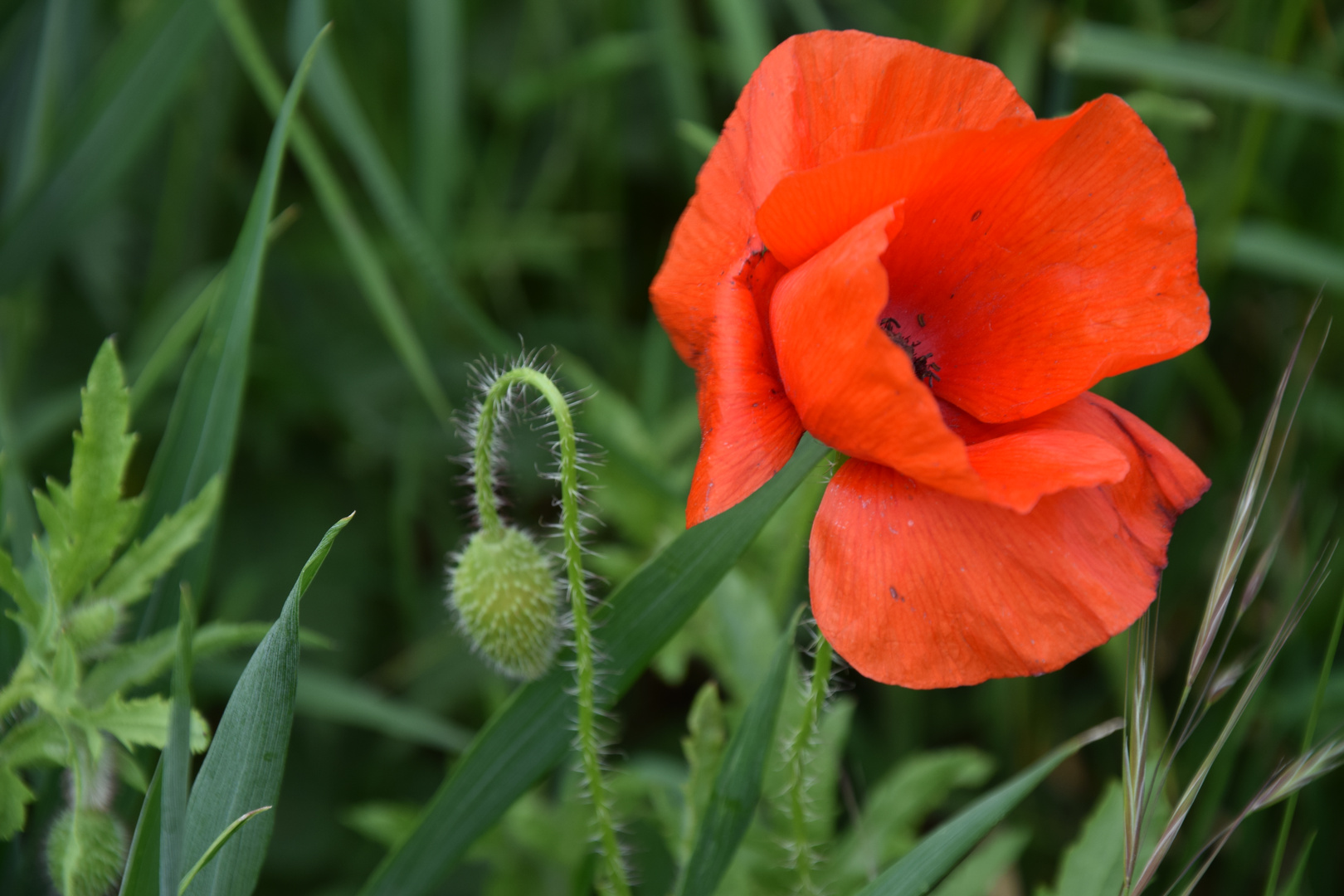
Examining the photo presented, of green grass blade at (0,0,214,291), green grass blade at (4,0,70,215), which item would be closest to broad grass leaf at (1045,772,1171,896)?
green grass blade at (0,0,214,291)

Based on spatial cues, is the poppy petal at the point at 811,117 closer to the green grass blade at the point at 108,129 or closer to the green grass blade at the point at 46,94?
the green grass blade at the point at 108,129

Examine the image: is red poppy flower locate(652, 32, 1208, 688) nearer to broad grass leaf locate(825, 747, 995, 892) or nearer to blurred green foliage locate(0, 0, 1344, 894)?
blurred green foliage locate(0, 0, 1344, 894)

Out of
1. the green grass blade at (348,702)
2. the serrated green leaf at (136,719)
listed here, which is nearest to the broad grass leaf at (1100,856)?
the green grass blade at (348,702)

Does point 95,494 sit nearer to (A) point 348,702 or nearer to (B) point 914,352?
(A) point 348,702

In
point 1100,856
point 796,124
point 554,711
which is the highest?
point 796,124

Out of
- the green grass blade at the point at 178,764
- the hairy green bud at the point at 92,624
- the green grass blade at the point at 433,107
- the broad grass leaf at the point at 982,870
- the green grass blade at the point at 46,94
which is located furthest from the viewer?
the green grass blade at the point at 433,107

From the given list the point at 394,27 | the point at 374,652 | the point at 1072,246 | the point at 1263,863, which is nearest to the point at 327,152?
the point at 394,27

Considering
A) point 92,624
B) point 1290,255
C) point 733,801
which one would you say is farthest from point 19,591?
point 1290,255
